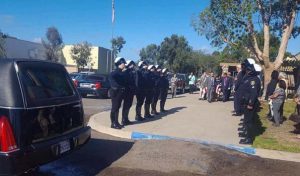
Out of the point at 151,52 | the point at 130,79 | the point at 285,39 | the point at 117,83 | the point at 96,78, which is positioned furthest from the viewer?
the point at 151,52

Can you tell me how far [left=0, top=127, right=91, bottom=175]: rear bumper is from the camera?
5012mm


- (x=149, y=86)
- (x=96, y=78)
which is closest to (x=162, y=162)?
(x=149, y=86)

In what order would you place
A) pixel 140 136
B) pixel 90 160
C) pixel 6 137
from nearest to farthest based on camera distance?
1. pixel 6 137
2. pixel 90 160
3. pixel 140 136

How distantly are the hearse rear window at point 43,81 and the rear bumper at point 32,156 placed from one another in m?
0.61

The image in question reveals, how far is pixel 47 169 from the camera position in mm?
7039

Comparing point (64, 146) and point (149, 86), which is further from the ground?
point (149, 86)

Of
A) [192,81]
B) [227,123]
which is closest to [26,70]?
[227,123]

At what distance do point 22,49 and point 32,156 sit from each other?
62150 millimetres

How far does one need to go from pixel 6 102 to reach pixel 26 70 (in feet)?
2.14

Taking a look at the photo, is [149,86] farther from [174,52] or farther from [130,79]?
[174,52]

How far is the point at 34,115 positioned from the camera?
5422mm

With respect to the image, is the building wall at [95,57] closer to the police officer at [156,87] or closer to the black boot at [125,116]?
the police officer at [156,87]

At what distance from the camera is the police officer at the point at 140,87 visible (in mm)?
12916

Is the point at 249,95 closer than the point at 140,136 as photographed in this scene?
Yes
